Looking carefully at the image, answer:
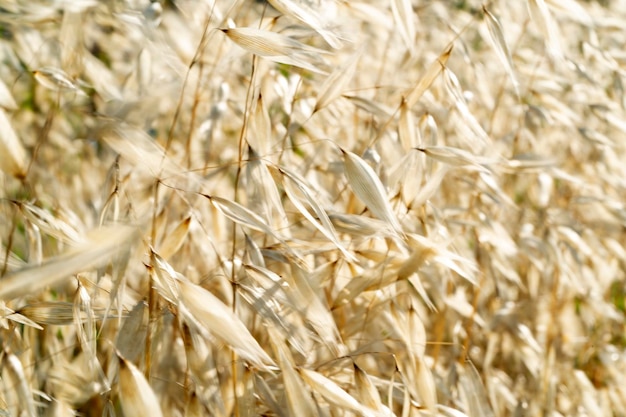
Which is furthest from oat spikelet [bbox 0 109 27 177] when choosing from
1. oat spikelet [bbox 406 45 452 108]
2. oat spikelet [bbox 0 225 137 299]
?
oat spikelet [bbox 406 45 452 108]

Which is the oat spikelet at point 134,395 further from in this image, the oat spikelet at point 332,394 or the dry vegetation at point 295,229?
the oat spikelet at point 332,394

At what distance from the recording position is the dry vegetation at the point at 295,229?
0.66 meters

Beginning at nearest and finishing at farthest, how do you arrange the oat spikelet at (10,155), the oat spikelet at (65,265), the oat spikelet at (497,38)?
the oat spikelet at (65,265) < the oat spikelet at (10,155) < the oat spikelet at (497,38)

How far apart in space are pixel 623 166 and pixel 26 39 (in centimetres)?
105

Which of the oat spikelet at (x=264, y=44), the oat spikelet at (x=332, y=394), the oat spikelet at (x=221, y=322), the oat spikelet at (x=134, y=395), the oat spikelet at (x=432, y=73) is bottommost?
the oat spikelet at (x=332, y=394)

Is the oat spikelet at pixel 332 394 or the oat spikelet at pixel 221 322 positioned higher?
the oat spikelet at pixel 221 322

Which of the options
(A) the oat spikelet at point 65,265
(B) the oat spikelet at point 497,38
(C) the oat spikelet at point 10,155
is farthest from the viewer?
(B) the oat spikelet at point 497,38

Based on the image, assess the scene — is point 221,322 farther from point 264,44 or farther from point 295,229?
point 295,229

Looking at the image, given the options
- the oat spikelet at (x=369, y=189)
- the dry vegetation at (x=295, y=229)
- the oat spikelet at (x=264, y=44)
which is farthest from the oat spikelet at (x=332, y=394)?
the oat spikelet at (x=264, y=44)

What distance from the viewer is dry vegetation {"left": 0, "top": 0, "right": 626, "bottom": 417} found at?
659 mm

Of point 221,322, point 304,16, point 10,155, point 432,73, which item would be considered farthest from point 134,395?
point 432,73

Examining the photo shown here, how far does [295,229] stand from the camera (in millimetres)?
1014

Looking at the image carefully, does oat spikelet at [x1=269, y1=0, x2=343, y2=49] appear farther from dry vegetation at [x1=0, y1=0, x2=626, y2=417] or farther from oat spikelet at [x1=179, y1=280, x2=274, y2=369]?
oat spikelet at [x1=179, y1=280, x2=274, y2=369]

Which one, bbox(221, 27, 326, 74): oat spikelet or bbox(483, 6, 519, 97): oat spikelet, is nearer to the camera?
bbox(221, 27, 326, 74): oat spikelet
